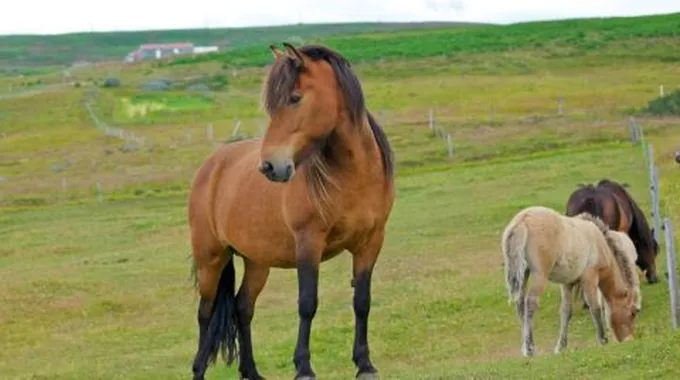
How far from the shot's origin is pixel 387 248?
26.1 m

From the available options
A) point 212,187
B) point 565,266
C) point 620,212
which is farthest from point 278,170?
point 620,212

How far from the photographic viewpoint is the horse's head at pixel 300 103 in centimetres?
913

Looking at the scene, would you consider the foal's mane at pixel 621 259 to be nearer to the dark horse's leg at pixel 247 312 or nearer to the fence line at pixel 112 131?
the dark horse's leg at pixel 247 312

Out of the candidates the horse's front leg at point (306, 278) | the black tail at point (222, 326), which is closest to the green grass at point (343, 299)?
the horse's front leg at point (306, 278)

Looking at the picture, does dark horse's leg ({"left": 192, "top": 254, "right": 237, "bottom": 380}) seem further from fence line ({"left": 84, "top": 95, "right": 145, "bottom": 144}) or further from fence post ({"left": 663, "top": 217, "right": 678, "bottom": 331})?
fence line ({"left": 84, "top": 95, "right": 145, "bottom": 144})

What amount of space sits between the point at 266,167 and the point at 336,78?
3.21 ft

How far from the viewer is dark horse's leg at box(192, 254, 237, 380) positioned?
11578mm

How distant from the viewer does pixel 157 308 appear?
71.9ft

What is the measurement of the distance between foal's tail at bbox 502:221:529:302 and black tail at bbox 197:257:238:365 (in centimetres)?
376

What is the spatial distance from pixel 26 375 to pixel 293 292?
6.65m

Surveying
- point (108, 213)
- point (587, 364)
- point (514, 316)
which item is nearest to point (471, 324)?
point (514, 316)

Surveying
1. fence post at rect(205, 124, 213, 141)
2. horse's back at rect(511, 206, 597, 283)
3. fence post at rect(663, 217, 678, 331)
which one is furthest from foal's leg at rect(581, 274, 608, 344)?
fence post at rect(205, 124, 213, 141)

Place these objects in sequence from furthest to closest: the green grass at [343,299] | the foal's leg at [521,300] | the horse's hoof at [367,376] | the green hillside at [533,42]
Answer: the green hillside at [533,42] → the green grass at [343,299] → the foal's leg at [521,300] → the horse's hoof at [367,376]

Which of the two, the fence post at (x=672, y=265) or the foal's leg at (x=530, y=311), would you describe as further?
the fence post at (x=672, y=265)
